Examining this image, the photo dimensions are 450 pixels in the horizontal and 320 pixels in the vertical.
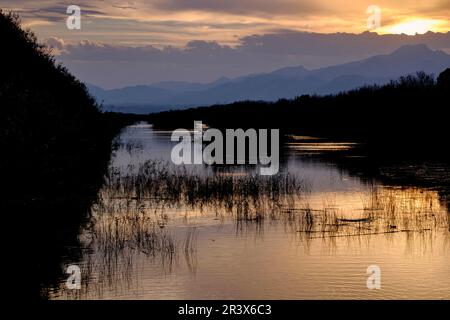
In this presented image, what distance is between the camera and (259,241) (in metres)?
23.1

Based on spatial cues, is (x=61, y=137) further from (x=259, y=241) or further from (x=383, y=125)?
(x=383, y=125)

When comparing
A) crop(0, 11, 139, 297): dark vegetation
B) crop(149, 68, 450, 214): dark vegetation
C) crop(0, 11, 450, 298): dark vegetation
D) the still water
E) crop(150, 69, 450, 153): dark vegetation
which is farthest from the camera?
crop(150, 69, 450, 153): dark vegetation

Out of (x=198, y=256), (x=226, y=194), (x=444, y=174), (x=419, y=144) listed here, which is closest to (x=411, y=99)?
(x=419, y=144)

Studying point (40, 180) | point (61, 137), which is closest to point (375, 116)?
point (61, 137)

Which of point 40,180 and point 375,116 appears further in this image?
point 375,116

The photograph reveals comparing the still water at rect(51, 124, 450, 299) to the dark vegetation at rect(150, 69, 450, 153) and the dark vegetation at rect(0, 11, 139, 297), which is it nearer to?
the dark vegetation at rect(0, 11, 139, 297)

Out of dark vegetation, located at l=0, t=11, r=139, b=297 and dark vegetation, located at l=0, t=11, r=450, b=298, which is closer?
dark vegetation, located at l=0, t=11, r=139, b=297

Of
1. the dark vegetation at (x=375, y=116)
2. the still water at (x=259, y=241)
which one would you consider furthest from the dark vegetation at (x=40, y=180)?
the dark vegetation at (x=375, y=116)

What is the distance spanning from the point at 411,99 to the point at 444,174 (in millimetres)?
37422

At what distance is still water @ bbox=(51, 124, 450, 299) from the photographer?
57.8 ft

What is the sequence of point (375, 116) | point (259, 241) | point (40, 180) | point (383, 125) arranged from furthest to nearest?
point (375, 116), point (383, 125), point (40, 180), point (259, 241)

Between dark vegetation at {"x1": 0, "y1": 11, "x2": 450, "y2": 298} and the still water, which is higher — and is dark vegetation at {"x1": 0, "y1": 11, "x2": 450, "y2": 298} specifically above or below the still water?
above

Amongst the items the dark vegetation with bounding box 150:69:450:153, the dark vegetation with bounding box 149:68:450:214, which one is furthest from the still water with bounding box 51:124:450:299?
the dark vegetation with bounding box 150:69:450:153
